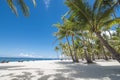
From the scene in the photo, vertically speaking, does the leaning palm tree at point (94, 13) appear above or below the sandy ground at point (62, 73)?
above

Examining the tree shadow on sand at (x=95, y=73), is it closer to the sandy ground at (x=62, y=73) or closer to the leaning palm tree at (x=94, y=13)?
the sandy ground at (x=62, y=73)

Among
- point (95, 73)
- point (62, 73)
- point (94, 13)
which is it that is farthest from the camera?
point (94, 13)

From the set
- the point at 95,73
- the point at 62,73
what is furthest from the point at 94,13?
the point at 62,73

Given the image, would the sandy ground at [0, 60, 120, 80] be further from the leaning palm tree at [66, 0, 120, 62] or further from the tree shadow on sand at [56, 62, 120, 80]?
the leaning palm tree at [66, 0, 120, 62]

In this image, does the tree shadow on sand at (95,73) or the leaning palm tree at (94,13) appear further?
the leaning palm tree at (94,13)

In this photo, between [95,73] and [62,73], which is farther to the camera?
[62,73]

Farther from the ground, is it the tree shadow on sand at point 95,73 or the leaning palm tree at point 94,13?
the leaning palm tree at point 94,13

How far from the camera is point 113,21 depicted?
11.9 metres

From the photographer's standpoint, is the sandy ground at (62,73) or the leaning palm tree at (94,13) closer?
the sandy ground at (62,73)

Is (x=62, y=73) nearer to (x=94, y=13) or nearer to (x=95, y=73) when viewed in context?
(x=95, y=73)

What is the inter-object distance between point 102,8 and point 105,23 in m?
1.26

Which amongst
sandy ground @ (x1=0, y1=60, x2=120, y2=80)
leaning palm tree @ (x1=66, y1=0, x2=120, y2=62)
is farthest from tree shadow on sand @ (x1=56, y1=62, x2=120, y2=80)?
leaning palm tree @ (x1=66, y1=0, x2=120, y2=62)

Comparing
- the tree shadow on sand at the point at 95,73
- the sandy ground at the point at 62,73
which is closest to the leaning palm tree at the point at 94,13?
the tree shadow on sand at the point at 95,73

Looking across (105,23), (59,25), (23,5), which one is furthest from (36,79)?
(59,25)
